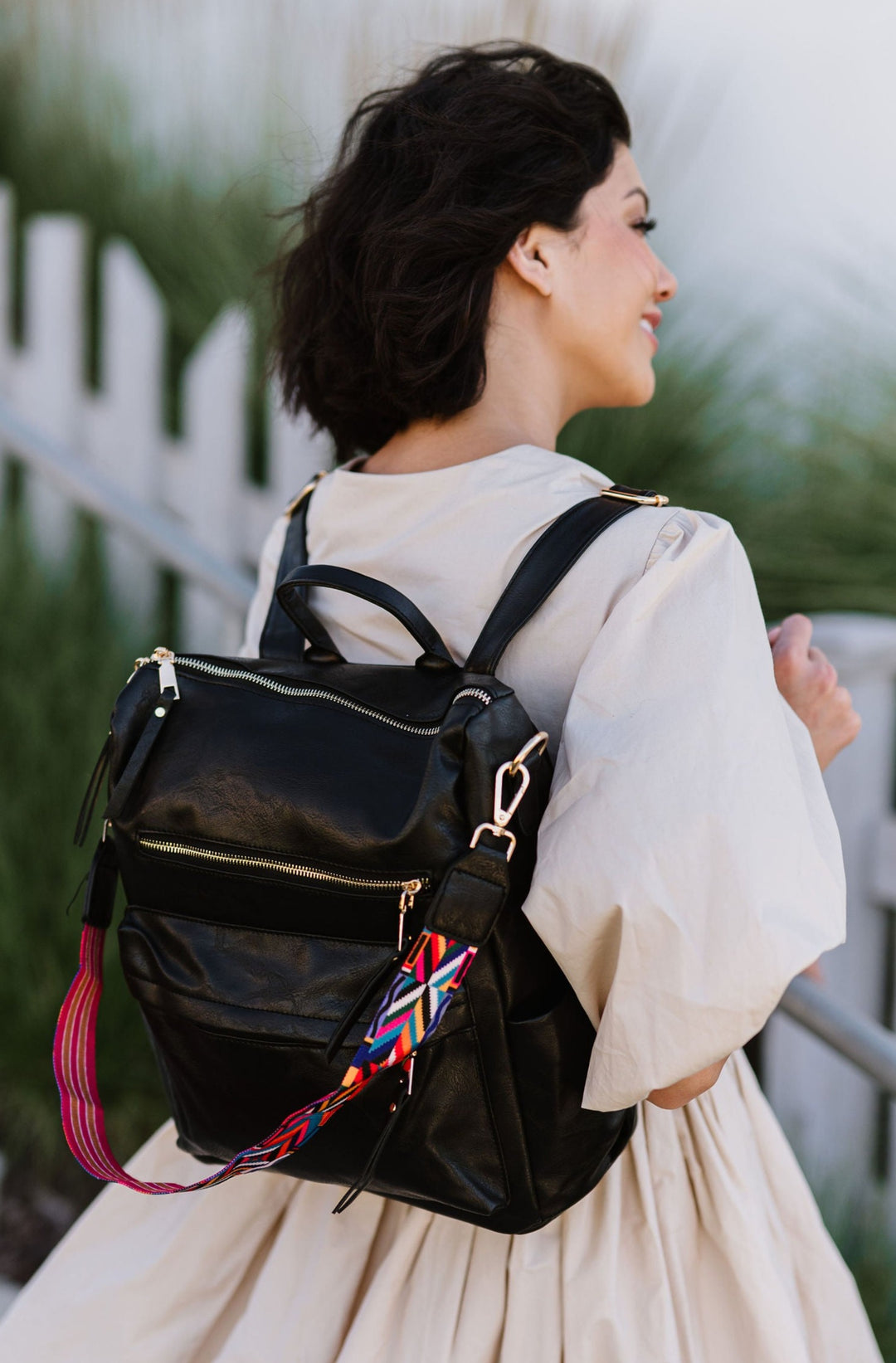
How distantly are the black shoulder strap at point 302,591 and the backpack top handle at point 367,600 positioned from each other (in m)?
0.05

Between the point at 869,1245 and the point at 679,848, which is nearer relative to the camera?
the point at 679,848

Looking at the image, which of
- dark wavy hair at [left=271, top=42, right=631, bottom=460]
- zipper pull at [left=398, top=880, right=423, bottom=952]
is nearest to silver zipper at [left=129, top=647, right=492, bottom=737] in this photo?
zipper pull at [left=398, top=880, right=423, bottom=952]

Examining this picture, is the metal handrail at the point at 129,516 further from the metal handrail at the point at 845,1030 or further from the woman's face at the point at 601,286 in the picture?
the metal handrail at the point at 845,1030

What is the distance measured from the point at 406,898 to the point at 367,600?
0.24 meters

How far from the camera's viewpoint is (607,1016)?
81 centimetres

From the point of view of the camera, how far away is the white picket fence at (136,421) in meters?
2.04

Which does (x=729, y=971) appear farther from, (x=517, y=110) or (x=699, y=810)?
(x=517, y=110)

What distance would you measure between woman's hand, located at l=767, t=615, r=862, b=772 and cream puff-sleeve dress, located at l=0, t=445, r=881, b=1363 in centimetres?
17

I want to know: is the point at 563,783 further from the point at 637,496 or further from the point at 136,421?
the point at 136,421

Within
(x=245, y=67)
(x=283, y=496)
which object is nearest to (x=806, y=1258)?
(x=283, y=496)

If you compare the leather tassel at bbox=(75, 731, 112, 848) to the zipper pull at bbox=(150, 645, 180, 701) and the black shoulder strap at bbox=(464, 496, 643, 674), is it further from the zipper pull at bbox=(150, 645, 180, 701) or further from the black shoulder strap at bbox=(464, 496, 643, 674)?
the black shoulder strap at bbox=(464, 496, 643, 674)

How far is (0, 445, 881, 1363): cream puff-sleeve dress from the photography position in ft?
2.56

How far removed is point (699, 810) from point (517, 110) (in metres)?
0.70

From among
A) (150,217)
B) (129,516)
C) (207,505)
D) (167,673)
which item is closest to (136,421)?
(207,505)
